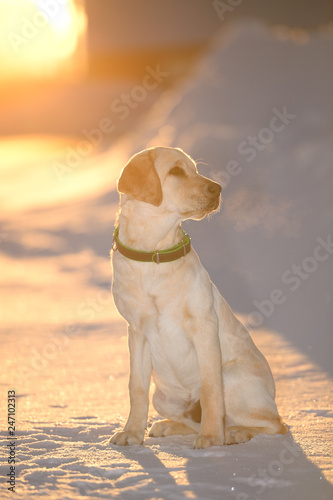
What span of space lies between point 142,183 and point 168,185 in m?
0.19

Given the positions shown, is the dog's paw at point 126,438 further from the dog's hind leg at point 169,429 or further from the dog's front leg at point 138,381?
the dog's hind leg at point 169,429

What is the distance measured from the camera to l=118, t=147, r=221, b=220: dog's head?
4.66 meters

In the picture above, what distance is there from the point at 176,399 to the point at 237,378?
446 mm

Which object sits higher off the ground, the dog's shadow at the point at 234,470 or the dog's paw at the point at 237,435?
the dog's paw at the point at 237,435

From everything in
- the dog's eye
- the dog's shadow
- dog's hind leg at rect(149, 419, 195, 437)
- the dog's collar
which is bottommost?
the dog's shadow

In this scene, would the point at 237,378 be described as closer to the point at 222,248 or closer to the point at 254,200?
the point at 222,248

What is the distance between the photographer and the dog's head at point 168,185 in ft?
15.3

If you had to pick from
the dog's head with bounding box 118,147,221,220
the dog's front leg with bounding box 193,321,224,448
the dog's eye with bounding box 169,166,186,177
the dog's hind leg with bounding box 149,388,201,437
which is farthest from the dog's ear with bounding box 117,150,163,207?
the dog's hind leg with bounding box 149,388,201,437

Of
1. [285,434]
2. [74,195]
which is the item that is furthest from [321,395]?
[74,195]

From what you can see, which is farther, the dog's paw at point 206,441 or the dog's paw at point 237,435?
the dog's paw at point 237,435

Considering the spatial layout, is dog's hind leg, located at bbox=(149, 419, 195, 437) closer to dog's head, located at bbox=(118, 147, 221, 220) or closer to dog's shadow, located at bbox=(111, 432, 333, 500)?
dog's shadow, located at bbox=(111, 432, 333, 500)

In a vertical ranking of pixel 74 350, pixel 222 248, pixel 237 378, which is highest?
pixel 222 248

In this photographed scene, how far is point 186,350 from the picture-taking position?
4.70m

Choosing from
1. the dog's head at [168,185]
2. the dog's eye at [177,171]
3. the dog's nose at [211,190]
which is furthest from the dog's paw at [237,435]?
the dog's eye at [177,171]
